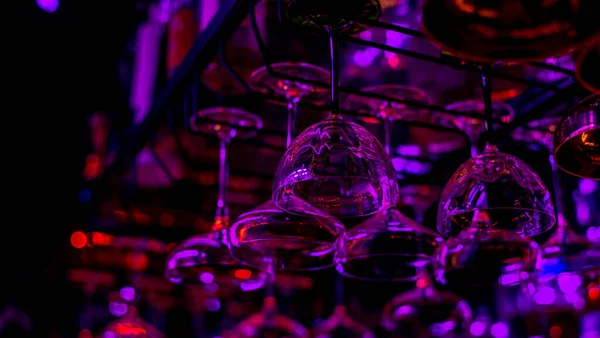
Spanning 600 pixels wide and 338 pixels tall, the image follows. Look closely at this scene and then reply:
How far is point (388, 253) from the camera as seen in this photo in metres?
1.05

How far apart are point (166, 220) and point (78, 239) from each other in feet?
1.47

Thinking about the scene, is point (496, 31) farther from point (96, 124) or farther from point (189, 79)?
point (96, 124)

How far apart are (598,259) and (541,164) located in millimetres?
431

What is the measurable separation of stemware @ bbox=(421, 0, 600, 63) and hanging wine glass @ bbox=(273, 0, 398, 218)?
21 cm

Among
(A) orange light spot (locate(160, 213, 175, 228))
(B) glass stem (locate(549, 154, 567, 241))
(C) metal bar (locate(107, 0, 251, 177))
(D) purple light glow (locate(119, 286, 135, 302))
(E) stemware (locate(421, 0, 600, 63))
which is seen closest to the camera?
(E) stemware (locate(421, 0, 600, 63))

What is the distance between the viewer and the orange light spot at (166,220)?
8.13 feet

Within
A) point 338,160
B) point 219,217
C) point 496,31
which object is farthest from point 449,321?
point 496,31

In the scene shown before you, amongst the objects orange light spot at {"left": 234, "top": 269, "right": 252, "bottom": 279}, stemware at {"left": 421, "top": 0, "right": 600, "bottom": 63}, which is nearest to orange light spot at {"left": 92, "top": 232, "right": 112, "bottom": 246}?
orange light spot at {"left": 234, "top": 269, "right": 252, "bottom": 279}

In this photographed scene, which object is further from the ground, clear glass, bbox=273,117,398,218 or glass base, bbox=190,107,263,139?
glass base, bbox=190,107,263,139

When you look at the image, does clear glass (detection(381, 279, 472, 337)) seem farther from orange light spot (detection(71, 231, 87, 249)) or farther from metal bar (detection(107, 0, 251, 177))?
orange light spot (detection(71, 231, 87, 249))

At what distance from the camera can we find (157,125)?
152cm

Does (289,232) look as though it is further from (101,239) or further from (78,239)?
(78,239)

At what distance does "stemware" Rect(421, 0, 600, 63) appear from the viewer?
0.53 meters

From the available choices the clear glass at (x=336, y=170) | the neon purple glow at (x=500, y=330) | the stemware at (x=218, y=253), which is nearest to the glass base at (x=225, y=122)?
the stemware at (x=218, y=253)
